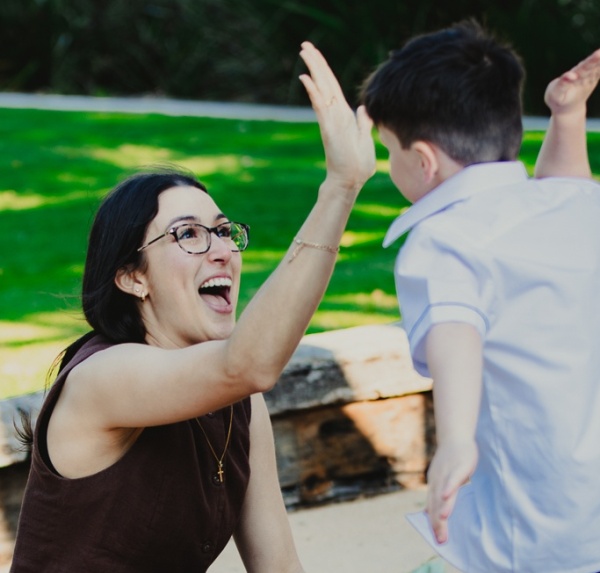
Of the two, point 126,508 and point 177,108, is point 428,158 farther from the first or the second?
point 177,108

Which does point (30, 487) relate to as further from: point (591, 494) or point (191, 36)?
point (191, 36)

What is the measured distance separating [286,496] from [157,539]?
142cm

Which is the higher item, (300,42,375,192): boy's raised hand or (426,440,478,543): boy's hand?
(300,42,375,192): boy's raised hand

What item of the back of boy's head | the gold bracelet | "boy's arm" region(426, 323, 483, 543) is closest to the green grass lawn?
the gold bracelet

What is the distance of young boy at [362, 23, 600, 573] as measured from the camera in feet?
6.90

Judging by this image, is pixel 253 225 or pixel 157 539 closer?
pixel 157 539

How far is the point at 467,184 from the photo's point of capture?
219cm

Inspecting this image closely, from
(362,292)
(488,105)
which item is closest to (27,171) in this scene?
(362,292)

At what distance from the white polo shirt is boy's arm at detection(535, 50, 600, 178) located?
0.37 meters

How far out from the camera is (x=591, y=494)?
2.19 m

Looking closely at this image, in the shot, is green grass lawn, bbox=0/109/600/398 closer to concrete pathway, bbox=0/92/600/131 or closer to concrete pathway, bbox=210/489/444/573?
concrete pathway, bbox=0/92/600/131

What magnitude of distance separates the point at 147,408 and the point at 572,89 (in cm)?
106

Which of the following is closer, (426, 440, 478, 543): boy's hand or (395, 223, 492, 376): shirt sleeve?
(426, 440, 478, 543): boy's hand

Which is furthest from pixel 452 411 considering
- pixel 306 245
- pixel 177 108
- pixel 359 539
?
pixel 177 108
